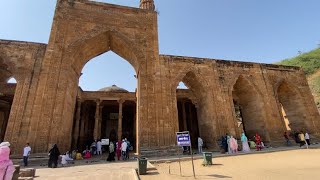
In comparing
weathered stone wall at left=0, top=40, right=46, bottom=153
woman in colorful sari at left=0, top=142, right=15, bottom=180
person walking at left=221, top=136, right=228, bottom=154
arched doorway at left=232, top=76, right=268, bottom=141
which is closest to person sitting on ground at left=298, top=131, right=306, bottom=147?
arched doorway at left=232, top=76, right=268, bottom=141

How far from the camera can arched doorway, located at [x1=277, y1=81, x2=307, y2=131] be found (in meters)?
17.6

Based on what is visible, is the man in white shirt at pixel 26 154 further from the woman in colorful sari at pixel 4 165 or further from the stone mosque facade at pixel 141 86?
the woman in colorful sari at pixel 4 165

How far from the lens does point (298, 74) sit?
19.0 m

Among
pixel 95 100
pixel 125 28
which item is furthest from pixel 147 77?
pixel 95 100

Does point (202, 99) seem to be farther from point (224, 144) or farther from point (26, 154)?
point (26, 154)

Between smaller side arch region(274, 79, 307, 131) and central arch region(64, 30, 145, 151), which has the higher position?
central arch region(64, 30, 145, 151)

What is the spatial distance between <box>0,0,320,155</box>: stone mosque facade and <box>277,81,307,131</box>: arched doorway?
0.09 metres

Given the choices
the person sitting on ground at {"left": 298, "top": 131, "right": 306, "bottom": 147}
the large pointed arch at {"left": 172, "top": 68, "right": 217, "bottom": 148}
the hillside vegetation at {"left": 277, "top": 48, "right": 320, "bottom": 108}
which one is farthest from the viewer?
the hillside vegetation at {"left": 277, "top": 48, "right": 320, "bottom": 108}

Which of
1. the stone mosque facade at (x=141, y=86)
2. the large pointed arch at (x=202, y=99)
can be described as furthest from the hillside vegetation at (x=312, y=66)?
the large pointed arch at (x=202, y=99)

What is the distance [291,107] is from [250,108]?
14.3 feet

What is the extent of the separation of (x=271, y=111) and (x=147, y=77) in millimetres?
10358

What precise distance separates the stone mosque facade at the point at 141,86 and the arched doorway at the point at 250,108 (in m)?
0.07

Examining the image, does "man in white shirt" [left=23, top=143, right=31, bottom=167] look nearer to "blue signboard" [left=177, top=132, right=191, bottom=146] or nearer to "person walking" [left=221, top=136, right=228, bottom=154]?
"blue signboard" [left=177, top=132, right=191, bottom=146]

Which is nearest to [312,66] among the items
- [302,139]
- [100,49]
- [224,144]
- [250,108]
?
[250,108]
